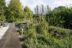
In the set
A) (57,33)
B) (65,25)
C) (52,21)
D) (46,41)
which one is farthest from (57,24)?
(46,41)

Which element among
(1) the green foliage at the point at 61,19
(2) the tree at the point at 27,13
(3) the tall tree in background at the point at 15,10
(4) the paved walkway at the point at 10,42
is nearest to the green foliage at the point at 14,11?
(3) the tall tree in background at the point at 15,10

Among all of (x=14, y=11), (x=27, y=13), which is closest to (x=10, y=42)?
(x=14, y=11)

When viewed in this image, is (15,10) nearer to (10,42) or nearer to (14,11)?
(14,11)

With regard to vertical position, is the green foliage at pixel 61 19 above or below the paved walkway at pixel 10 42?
below

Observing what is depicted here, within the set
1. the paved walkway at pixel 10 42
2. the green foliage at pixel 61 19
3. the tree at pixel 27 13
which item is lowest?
the tree at pixel 27 13

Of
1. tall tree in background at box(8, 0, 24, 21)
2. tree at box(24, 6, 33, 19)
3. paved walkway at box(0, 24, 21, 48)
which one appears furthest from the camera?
tree at box(24, 6, 33, 19)

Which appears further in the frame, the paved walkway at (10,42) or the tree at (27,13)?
the tree at (27,13)

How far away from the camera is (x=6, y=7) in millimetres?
62656

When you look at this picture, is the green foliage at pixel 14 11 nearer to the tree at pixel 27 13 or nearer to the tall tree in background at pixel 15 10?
the tall tree in background at pixel 15 10

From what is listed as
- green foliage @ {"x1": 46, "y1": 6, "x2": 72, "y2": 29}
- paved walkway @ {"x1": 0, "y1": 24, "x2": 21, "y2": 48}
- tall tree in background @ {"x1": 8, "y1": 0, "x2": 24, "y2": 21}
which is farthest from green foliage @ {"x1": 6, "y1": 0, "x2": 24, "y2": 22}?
paved walkway @ {"x1": 0, "y1": 24, "x2": 21, "y2": 48}

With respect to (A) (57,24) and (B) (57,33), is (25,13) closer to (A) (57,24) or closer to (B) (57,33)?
(A) (57,24)

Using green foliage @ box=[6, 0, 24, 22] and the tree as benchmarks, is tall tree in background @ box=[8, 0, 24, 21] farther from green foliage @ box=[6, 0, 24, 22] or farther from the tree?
the tree

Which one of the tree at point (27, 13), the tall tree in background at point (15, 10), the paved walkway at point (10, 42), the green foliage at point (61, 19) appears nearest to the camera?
the paved walkway at point (10, 42)

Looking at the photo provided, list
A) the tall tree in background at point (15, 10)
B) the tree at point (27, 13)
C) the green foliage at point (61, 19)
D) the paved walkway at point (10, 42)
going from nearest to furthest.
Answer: the paved walkway at point (10, 42) < the green foliage at point (61, 19) < the tall tree in background at point (15, 10) < the tree at point (27, 13)
